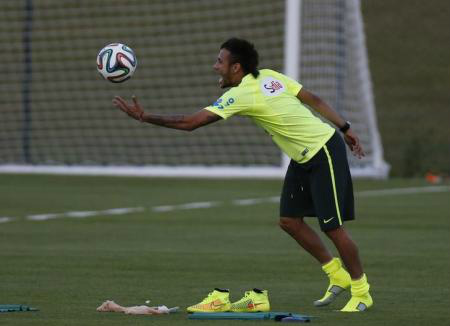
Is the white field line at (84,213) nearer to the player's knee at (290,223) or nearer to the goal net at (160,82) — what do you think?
the goal net at (160,82)

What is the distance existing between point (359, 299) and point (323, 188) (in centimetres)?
93

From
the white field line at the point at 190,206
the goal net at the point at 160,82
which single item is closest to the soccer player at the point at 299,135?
the white field line at the point at 190,206

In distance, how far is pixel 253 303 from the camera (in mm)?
10523

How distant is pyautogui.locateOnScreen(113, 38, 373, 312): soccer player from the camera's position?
1067 cm

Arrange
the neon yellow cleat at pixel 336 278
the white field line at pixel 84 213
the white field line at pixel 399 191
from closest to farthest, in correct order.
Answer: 1. the neon yellow cleat at pixel 336 278
2. the white field line at pixel 84 213
3. the white field line at pixel 399 191

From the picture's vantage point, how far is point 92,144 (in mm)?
34000

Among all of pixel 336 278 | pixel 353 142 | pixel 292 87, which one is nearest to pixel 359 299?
pixel 336 278

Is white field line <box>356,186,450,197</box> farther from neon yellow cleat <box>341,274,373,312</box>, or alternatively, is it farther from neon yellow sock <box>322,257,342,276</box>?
neon yellow cleat <box>341,274,373,312</box>

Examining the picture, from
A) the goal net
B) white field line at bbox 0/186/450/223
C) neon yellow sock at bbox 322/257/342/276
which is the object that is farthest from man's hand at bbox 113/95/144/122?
the goal net

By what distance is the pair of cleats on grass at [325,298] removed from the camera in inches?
407

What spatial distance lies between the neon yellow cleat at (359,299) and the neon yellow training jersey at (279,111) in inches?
42.9

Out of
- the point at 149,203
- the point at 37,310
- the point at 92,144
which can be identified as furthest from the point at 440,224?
the point at 92,144

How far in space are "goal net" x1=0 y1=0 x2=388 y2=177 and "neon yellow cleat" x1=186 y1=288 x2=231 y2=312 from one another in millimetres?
18787

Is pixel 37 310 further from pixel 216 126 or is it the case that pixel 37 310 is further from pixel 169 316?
pixel 216 126
